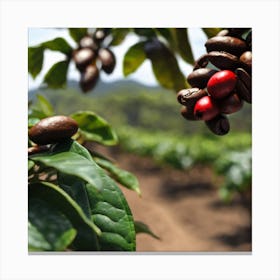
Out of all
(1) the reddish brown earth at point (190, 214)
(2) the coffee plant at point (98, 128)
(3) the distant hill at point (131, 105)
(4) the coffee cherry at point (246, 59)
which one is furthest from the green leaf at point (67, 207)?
(3) the distant hill at point (131, 105)

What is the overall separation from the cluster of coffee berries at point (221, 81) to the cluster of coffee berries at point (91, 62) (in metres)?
0.28

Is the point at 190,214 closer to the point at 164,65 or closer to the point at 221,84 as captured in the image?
the point at 164,65

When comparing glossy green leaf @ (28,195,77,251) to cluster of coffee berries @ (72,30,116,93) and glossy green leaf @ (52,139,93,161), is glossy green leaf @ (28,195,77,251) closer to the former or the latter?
glossy green leaf @ (52,139,93,161)

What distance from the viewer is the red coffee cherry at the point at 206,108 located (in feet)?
2.48

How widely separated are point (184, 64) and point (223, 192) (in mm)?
4940

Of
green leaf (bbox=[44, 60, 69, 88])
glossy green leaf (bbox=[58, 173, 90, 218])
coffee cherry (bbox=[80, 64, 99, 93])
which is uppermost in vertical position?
green leaf (bbox=[44, 60, 69, 88])

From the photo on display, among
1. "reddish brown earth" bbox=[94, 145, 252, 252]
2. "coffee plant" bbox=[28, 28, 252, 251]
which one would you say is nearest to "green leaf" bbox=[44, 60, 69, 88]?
"coffee plant" bbox=[28, 28, 252, 251]

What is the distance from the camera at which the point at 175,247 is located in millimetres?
4957

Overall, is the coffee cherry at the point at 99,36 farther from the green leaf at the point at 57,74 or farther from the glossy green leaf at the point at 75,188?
the glossy green leaf at the point at 75,188

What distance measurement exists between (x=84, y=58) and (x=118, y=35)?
0.13 metres

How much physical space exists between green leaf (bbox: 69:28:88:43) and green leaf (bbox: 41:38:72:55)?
0.11 feet

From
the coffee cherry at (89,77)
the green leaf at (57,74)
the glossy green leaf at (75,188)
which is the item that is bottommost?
the glossy green leaf at (75,188)

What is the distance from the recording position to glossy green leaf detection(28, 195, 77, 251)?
613 millimetres
